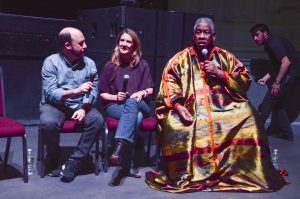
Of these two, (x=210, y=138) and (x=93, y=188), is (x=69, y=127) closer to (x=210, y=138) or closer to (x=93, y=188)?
(x=93, y=188)

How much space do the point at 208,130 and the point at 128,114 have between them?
61cm

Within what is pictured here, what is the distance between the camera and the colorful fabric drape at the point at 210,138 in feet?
11.6

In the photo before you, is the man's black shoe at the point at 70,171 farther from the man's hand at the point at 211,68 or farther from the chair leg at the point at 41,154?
the man's hand at the point at 211,68

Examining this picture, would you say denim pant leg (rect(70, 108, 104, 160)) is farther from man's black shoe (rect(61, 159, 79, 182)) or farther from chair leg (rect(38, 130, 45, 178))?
chair leg (rect(38, 130, 45, 178))

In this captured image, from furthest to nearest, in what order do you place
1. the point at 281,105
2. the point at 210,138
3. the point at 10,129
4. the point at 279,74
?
the point at 281,105 → the point at 279,74 → the point at 210,138 → the point at 10,129

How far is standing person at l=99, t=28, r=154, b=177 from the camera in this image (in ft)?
12.3

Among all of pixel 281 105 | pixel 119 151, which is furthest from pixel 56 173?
pixel 281 105

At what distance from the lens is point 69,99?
3756mm

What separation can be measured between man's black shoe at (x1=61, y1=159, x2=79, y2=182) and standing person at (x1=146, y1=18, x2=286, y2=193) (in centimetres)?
57

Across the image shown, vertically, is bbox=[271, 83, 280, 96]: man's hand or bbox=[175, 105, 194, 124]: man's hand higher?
bbox=[175, 105, 194, 124]: man's hand

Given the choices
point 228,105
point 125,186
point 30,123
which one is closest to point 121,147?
point 125,186

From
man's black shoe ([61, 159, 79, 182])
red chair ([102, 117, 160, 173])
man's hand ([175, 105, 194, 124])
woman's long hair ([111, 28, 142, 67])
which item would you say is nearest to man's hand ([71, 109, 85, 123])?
red chair ([102, 117, 160, 173])

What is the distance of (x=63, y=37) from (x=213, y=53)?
119 centimetres

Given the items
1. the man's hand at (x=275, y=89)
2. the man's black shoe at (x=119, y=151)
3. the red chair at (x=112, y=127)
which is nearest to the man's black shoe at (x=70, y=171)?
the red chair at (x=112, y=127)
